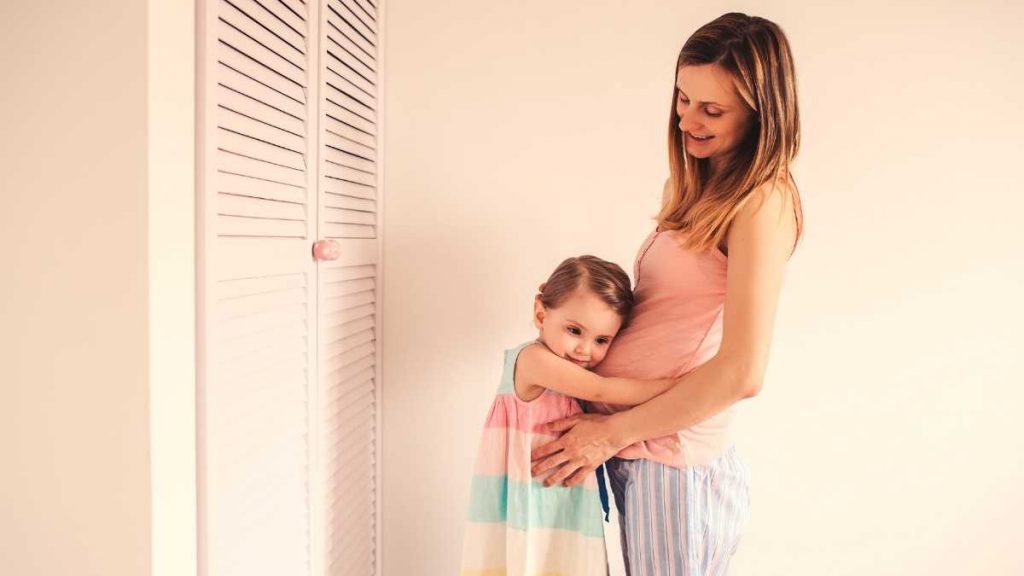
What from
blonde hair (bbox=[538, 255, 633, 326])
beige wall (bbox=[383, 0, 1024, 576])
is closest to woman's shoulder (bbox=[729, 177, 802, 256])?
blonde hair (bbox=[538, 255, 633, 326])

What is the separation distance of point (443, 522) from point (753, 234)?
4.09ft

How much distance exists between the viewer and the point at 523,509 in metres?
1.42

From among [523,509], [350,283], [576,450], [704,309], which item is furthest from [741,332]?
[350,283]

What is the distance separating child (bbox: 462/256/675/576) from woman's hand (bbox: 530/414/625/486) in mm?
23

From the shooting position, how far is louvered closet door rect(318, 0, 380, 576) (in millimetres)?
1525

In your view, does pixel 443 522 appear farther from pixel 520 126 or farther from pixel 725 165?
pixel 725 165

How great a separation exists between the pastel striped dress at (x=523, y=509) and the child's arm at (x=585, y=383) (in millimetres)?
66

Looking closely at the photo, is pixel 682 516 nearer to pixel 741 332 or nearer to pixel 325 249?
pixel 741 332

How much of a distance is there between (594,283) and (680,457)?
374 millimetres
